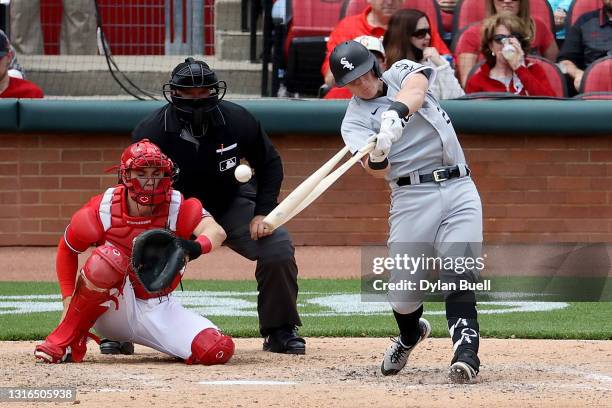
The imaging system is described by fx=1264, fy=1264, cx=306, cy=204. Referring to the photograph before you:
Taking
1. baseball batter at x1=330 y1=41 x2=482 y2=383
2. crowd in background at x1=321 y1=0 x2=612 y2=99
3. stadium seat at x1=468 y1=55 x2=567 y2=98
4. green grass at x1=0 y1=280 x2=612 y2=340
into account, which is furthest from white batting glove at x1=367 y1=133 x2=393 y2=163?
stadium seat at x1=468 y1=55 x2=567 y2=98

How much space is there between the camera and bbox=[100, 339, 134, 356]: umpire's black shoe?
20.9ft

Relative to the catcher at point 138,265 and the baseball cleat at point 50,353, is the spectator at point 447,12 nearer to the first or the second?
the catcher at point 138,265

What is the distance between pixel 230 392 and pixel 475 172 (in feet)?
18.3

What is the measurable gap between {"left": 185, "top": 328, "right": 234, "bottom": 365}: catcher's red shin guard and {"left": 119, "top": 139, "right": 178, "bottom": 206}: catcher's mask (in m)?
0.69

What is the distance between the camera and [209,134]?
634 centimetres

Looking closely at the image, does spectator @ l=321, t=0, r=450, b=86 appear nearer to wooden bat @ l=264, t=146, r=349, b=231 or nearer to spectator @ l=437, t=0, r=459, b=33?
spectator @ l=437, t=0, r=459, b=33

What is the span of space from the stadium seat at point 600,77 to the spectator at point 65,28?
14.1ft

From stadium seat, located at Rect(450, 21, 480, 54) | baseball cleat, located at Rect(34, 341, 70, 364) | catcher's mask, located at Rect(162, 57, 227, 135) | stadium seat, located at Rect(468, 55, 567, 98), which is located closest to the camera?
baseball cleat, located at Rect(34, 341, 70, 364)

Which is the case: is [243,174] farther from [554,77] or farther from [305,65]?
[554,77]

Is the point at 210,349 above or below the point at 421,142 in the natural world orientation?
below

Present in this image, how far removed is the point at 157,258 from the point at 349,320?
2267 mm

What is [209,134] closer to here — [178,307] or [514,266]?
[178,307]

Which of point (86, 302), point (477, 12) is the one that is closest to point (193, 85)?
point (86, 302)

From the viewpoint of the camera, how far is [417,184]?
5.49 m
